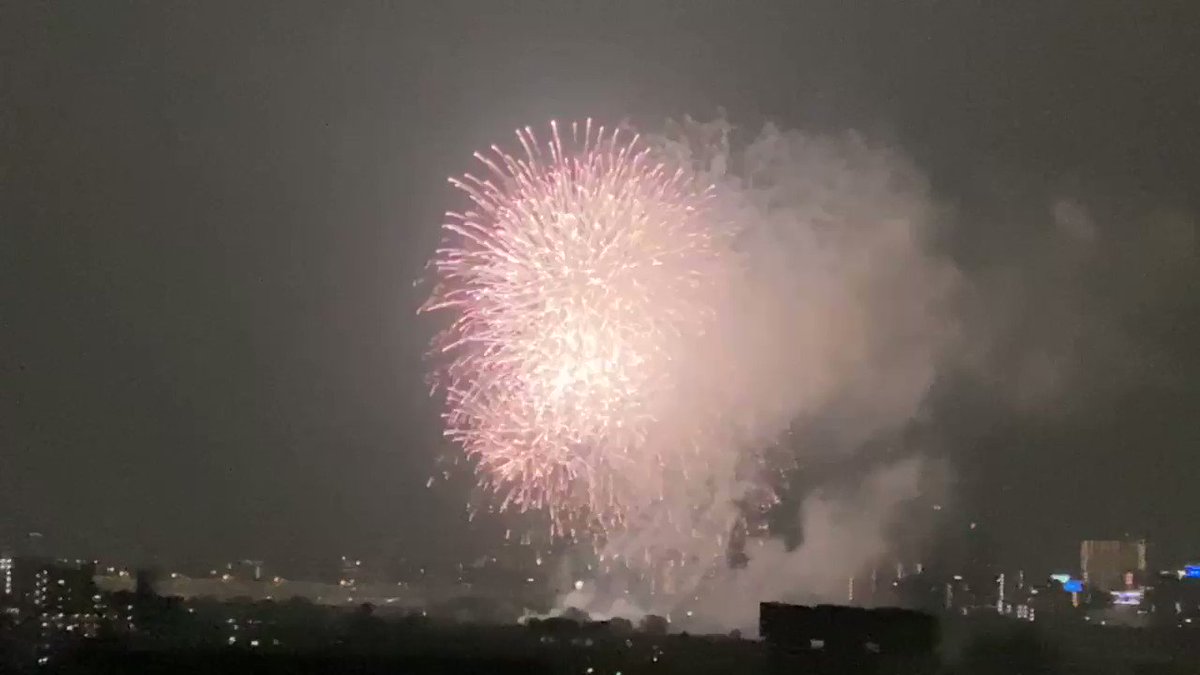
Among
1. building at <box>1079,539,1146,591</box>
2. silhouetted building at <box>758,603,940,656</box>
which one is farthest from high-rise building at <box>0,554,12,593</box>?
building at <box>1079,539,1146,591</box>

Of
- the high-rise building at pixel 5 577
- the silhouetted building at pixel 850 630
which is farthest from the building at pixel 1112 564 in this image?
the high-rise building at pixel 5 577

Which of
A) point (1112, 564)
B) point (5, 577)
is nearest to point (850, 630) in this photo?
point (1112, 564)

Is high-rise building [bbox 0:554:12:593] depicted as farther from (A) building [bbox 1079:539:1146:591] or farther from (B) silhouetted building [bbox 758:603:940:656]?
(A) building [bbox 1079:539:1146:591]

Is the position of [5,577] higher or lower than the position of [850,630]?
higher

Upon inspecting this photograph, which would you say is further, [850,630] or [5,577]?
[5,577]

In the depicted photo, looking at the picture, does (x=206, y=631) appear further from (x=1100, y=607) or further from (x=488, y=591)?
(x=1100, y=607)

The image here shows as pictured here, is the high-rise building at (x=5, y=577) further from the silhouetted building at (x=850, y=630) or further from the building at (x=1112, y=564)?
the building at (x=1112, y=564)

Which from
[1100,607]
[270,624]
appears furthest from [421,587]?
[1100,607]

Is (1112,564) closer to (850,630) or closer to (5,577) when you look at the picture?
(850,630)
